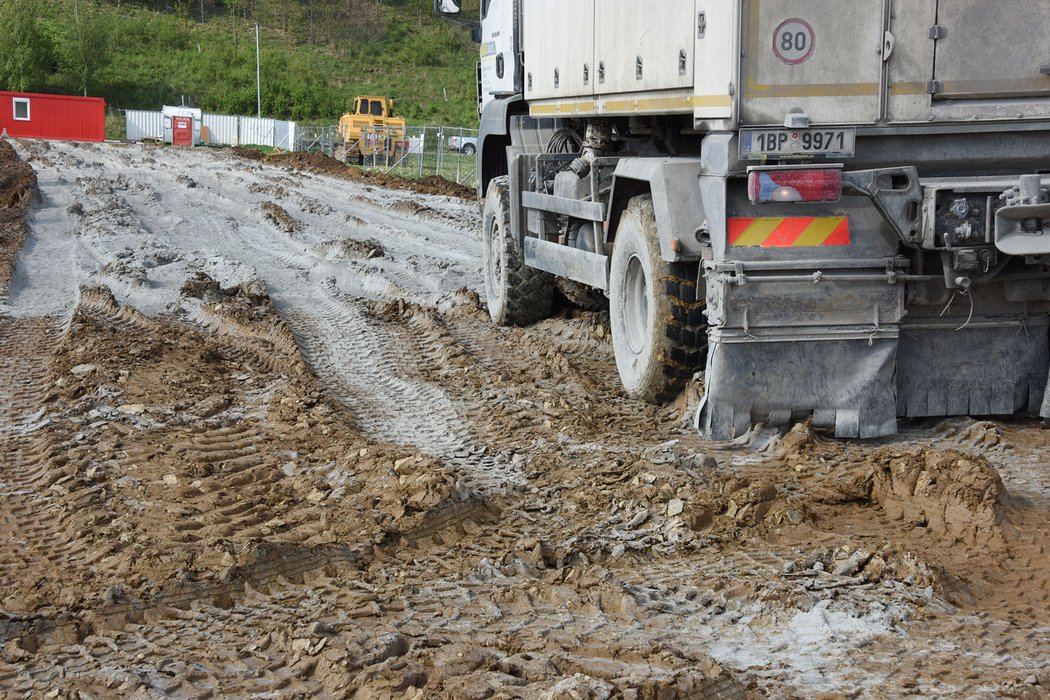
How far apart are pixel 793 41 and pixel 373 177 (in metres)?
24.1

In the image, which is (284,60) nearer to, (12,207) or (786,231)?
(12,207)

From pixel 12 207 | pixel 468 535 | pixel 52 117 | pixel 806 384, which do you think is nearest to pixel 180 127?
pixel 52 117

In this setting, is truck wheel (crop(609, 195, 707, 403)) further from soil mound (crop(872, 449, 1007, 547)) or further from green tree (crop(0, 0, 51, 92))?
green tree (crop(0, 0, 51, 92))

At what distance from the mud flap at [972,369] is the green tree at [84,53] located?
72.5m

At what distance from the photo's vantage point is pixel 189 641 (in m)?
3.98

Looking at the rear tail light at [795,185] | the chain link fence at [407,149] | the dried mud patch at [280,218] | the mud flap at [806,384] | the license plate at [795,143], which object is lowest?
the mud flap at [806,384]

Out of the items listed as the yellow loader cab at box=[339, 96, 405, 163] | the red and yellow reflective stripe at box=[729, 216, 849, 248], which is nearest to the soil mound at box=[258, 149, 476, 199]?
the yellow loader cab at box=[339, 96, 405, 163]

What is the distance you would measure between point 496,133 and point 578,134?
1.44 metres

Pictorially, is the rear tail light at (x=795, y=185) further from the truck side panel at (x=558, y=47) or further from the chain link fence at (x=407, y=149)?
the chain link fence at (x=407, y=149)

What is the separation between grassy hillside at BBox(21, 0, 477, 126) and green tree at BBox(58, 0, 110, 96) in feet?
0.81

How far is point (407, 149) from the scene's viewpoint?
38.4 m

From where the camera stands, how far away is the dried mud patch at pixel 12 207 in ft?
45.0

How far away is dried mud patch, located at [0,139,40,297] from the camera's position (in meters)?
13.7

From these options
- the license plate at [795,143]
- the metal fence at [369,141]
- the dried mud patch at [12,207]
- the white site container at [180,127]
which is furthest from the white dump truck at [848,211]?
the white site container at [180,127]
